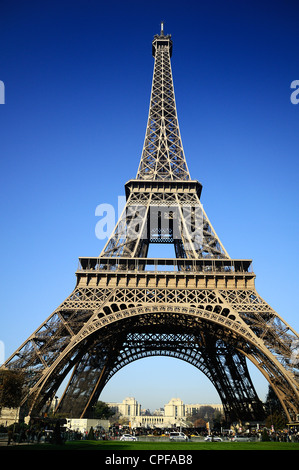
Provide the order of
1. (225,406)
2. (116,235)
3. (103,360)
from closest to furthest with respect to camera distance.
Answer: (116,235) < (103,360) < (225,406)

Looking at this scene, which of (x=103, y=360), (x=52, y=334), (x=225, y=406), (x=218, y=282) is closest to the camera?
(x=52, y=334)

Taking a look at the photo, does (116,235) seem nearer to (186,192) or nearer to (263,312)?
(186,192)

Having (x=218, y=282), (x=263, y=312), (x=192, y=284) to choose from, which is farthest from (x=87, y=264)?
(x=263, y=312)

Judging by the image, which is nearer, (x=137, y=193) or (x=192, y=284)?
(x=192, y=284)

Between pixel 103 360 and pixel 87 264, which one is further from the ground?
pixel 87 264

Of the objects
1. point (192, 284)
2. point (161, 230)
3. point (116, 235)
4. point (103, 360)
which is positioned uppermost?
point (161, 230)

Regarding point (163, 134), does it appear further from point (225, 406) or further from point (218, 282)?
point (225, 406)
